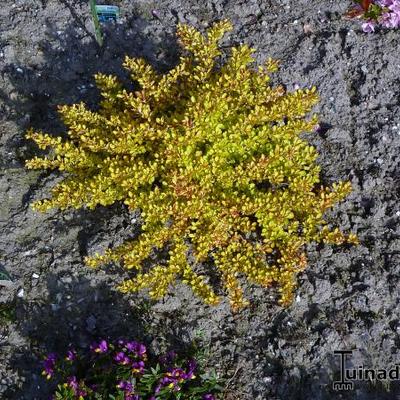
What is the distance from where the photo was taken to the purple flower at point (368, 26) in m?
3.82

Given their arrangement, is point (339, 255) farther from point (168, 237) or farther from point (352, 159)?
point (168, 237)

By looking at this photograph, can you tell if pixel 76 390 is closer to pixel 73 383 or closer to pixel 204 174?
pixel 73 383

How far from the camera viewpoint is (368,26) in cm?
383

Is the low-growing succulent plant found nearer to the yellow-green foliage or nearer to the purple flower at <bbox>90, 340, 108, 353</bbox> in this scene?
the yellow-green foliage

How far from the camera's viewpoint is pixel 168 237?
9.96ft

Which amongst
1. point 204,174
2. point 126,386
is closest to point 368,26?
point 204,174

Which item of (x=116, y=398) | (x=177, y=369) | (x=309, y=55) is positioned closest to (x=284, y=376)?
(x=177, y=369)

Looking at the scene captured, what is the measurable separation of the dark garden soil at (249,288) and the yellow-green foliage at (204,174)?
21 centimetres

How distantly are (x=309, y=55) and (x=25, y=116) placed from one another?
186 cm

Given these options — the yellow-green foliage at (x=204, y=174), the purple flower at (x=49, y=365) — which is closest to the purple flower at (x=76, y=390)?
the purple flower at (x=49, y=365)

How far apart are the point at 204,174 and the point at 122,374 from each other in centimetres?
107

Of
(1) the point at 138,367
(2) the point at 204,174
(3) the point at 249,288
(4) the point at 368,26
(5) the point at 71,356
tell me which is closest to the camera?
(1) the point at 138,367

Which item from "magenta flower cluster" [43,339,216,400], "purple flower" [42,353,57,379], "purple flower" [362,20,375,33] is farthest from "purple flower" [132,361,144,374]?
"purple flower" [362,20,375,33]

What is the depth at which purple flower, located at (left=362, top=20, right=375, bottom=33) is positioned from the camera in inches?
150
